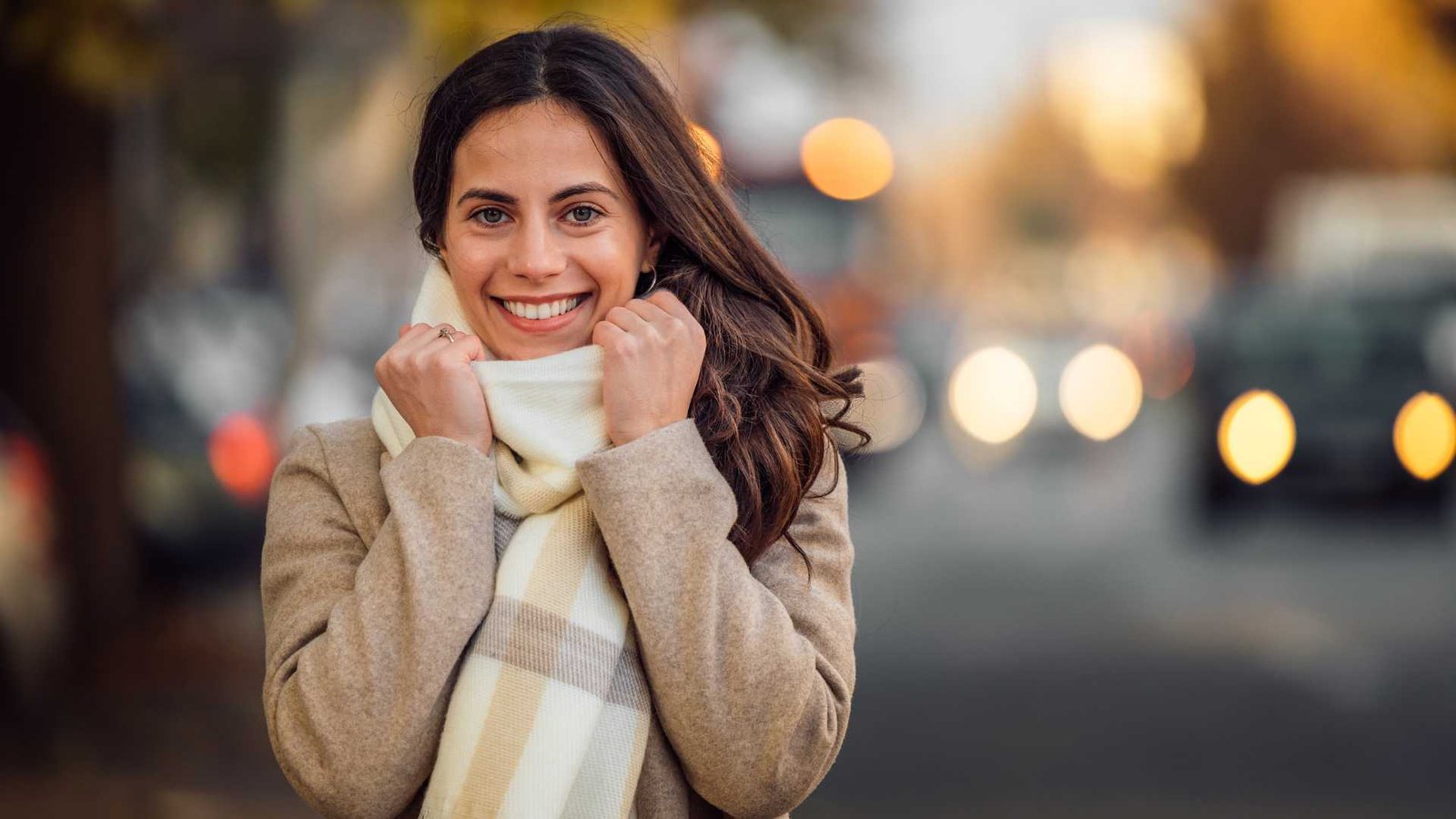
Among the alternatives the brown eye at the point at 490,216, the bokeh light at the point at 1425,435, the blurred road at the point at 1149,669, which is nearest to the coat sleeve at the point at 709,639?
the brown eye at the point at 490,216

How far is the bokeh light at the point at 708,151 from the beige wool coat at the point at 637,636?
1.46 feet

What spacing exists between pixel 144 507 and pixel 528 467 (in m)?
8.63

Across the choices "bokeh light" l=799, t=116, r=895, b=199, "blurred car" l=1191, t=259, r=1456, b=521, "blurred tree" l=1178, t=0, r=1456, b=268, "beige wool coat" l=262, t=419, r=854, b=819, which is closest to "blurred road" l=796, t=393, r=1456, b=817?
"blurred car" l=1191, t=259, r=1456, b=521

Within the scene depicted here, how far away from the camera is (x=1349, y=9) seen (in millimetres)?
14172

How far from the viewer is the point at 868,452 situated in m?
2.69

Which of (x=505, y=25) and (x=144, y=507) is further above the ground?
(x=505, y=25)

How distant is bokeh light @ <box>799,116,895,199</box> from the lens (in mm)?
19078

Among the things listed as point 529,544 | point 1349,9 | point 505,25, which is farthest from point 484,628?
point 1349,9

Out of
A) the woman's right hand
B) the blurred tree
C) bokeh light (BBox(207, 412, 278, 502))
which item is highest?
the blurred tree

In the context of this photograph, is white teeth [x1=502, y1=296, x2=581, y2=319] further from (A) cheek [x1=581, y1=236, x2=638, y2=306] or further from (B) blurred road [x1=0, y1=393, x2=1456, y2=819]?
(B) blurred road [x1=0, y1=393, x2=1456, y2=819]

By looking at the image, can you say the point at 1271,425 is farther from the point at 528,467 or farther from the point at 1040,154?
the point at 1040,154

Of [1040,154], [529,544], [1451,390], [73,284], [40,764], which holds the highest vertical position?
[1040,154]

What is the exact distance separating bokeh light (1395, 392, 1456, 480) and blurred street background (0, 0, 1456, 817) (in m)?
0.03

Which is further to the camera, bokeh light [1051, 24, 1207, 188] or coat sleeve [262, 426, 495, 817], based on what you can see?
bokeh light [1051, 24, 1207, 188]
